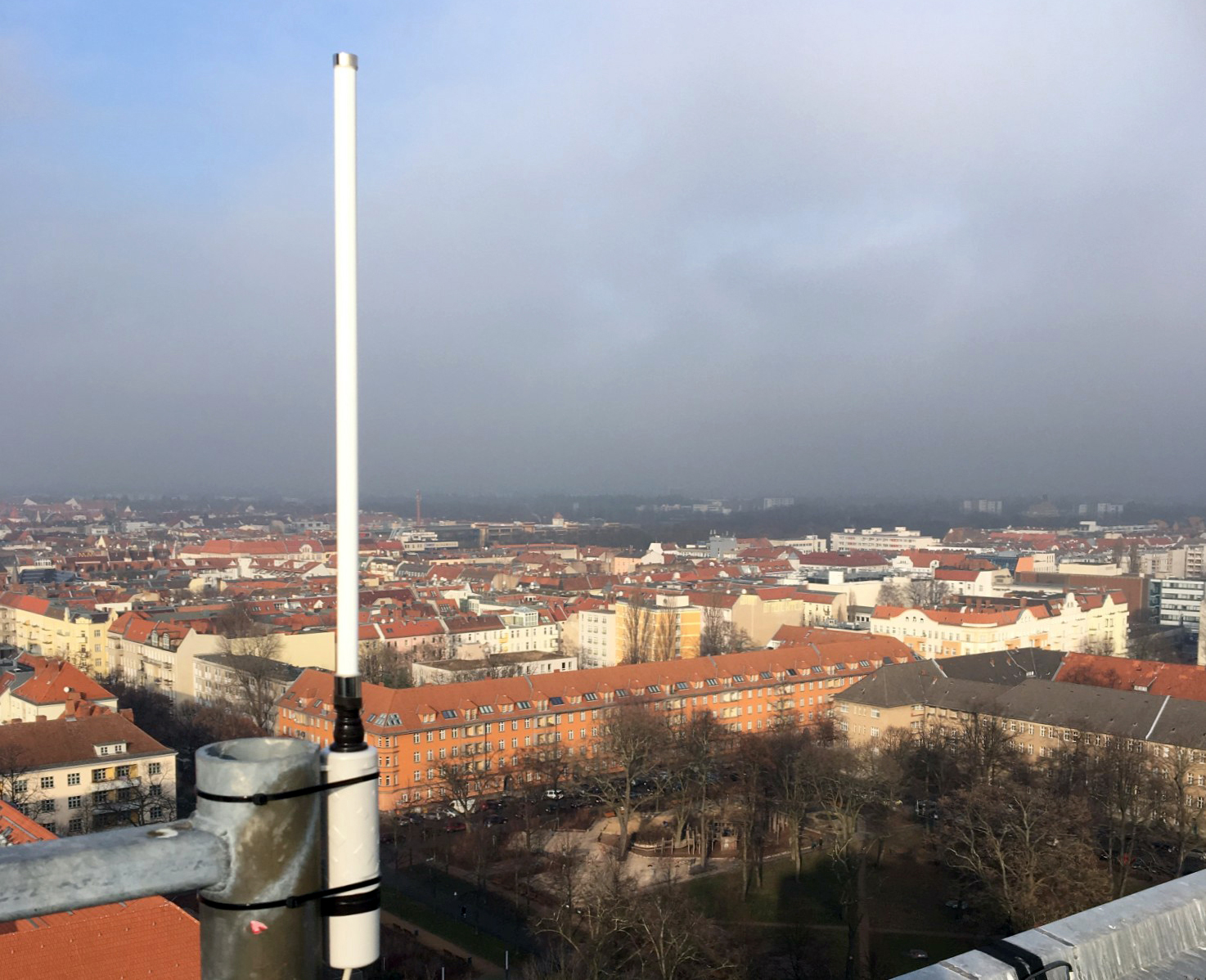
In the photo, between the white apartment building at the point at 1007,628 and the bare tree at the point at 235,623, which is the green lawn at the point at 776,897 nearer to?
the bare tree at the point at 235,623

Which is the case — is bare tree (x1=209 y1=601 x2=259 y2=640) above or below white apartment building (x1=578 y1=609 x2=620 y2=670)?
above

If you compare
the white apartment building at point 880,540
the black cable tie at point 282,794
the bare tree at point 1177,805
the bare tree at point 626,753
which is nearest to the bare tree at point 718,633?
the bare tree at point 626,753

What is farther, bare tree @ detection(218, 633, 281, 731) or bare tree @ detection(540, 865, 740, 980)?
bare tree @ detection(218, 633, 281, 731)

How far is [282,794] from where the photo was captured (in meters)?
1.32

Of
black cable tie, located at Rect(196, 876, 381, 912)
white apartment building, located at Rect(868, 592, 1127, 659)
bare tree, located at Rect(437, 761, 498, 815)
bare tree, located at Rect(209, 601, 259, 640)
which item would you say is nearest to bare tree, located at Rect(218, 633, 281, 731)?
bare tree, located at Rect(209, 601, 259, 640)

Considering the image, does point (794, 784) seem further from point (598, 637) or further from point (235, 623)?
point (235, 623)

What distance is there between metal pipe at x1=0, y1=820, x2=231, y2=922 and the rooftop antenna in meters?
0.15

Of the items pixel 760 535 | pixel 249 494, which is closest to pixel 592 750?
pixel 760 535

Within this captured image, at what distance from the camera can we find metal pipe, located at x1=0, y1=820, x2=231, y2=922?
1146 millimetres

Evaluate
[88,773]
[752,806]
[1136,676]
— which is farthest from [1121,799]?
[88,773]

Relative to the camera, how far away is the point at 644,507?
6319 inches

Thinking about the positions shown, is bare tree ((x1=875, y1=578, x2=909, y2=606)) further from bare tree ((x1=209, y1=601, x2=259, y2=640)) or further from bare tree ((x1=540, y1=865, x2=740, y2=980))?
bare tree ((x1=540, y1=865, x2=740, y2=980))

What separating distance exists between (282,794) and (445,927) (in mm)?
14907

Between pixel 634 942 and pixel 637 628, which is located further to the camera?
pixel 637 628
